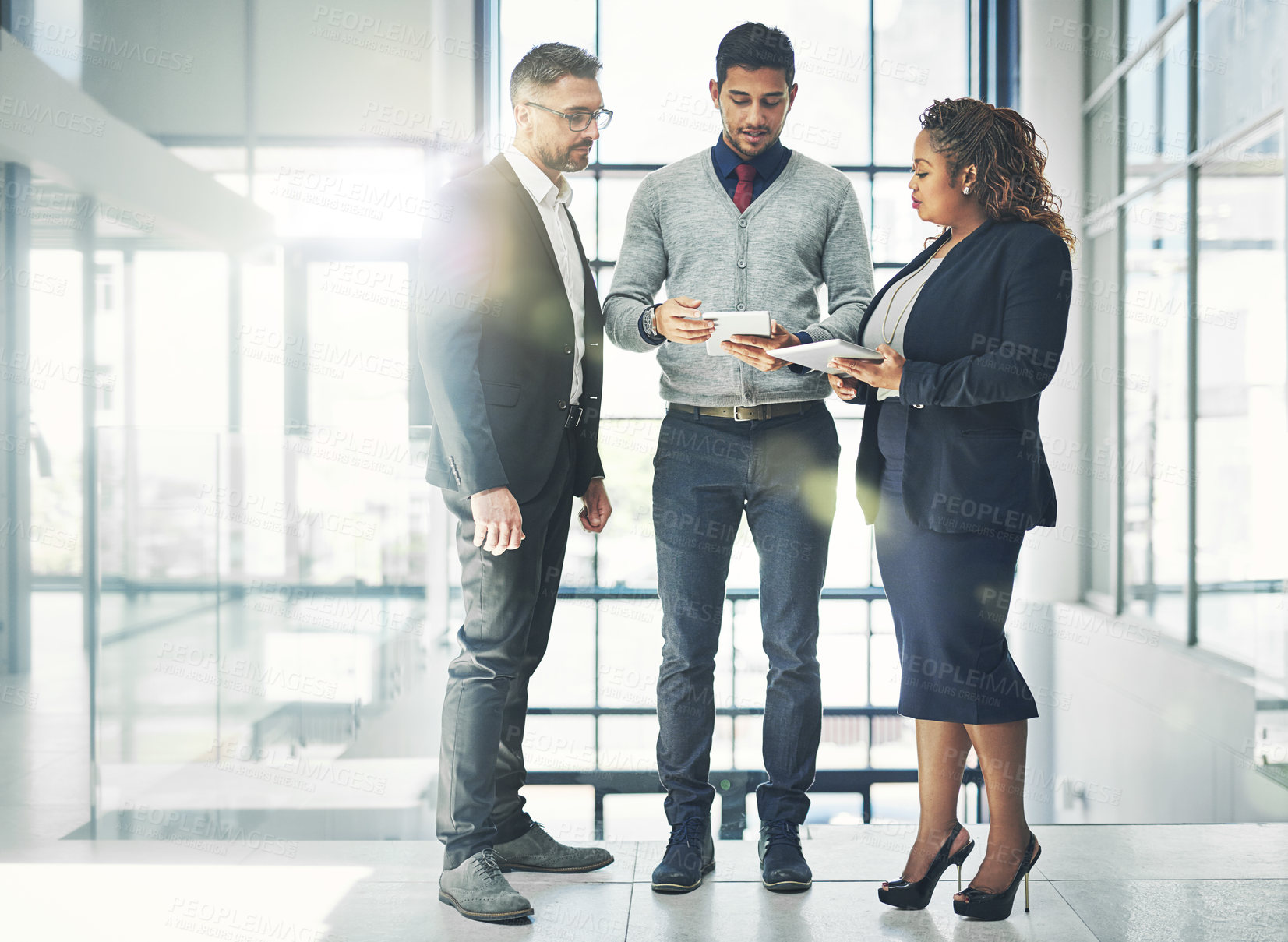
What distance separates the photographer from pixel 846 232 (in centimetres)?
204

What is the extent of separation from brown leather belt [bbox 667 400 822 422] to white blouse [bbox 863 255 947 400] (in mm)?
188

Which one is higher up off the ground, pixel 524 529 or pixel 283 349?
pixel 283 349

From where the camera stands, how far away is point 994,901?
176 cm

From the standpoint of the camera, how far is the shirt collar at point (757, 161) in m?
2.04

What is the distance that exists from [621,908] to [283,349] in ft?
9.89

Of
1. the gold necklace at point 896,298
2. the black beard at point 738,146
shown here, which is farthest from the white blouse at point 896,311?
the black beard at point 738,146

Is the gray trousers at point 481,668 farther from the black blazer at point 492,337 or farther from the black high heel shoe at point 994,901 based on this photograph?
the black high heel shoe at point 994,901

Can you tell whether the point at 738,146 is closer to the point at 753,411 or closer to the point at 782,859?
the point at 753,411

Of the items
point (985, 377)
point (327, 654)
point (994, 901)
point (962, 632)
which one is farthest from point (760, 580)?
point (327, 654)

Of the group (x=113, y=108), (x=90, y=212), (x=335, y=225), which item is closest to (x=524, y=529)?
(x=90, y=212)

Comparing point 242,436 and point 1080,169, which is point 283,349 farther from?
point 1080,169

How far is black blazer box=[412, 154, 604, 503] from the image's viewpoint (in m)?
1.77

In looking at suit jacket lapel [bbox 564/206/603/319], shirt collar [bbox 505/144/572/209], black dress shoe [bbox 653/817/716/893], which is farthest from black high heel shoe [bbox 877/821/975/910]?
shirt collar [bbox 505/144/572/209]

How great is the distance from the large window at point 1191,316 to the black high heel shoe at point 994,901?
6.99ft
